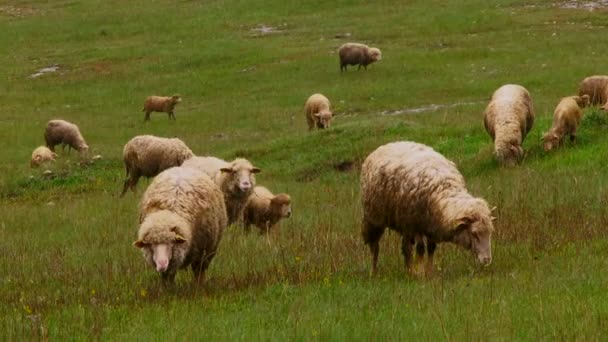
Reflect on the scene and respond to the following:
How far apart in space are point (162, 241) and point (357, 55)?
98.8 ft

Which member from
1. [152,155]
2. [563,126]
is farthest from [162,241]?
[563,126]

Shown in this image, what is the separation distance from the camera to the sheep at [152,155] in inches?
735

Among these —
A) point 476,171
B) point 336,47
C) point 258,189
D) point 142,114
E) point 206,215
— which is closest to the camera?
point 206,215

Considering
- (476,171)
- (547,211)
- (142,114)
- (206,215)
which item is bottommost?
(142,114)

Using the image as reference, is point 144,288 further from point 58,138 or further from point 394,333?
point 58,138

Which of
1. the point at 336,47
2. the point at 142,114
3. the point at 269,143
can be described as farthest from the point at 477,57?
the point at 269,143

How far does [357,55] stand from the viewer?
127 feet

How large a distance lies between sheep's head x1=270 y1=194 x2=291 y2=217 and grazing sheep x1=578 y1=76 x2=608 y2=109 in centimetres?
1268

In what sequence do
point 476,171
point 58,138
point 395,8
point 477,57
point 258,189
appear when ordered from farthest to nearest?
point 395,8, point 477,57, point 58,138, point 476,171, point 258,189

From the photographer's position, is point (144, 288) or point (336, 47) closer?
point (144, 288)

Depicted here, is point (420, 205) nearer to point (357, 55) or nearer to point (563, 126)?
point (563, 126)

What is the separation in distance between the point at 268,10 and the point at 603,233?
4672 centimetres

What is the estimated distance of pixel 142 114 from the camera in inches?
1377

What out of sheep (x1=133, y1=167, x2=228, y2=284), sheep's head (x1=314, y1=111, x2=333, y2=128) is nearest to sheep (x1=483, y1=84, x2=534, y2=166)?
sheep (x1=133, y1=167, x2=228, y2=284)
